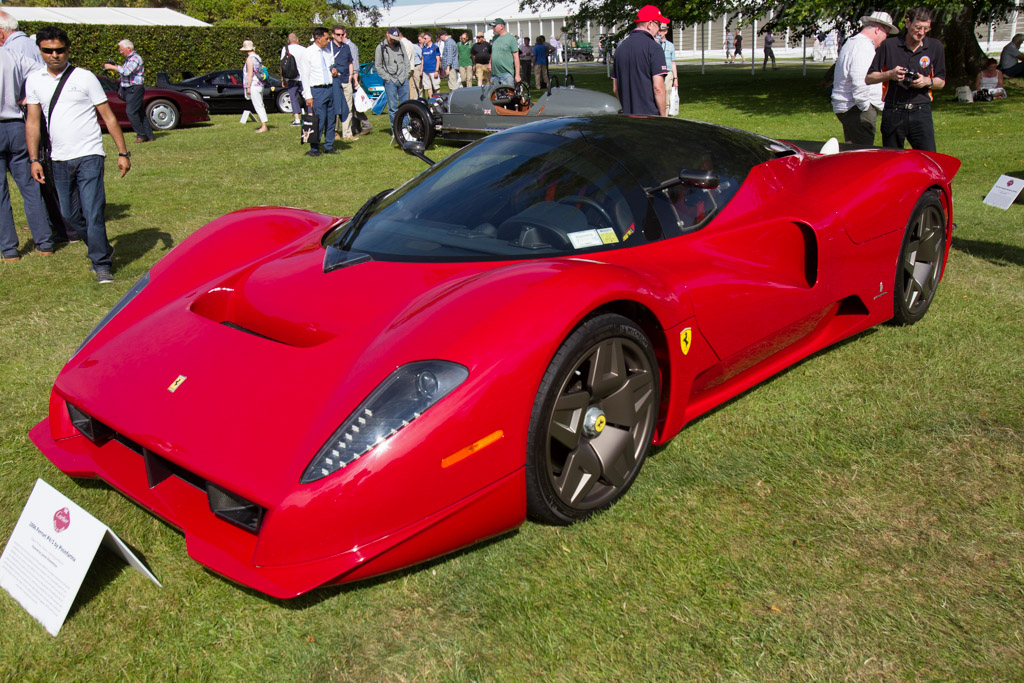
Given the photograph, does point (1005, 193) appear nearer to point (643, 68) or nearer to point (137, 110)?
point (643, 68)

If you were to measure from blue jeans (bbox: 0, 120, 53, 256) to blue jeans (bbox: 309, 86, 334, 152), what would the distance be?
16.9 feet

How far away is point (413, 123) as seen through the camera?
1238 cm

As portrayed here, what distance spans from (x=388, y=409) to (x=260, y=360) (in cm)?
58

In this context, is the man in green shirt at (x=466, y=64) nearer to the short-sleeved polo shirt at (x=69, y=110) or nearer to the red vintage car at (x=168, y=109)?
the red vintage car at (x=168, y=109)

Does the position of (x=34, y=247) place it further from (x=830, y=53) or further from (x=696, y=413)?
(x=830, y=53)

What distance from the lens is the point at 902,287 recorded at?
4.30 metres

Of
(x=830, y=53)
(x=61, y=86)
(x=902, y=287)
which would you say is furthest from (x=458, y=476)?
(x=830, y=53)

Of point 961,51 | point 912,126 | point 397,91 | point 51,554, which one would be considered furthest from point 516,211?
point 961,51

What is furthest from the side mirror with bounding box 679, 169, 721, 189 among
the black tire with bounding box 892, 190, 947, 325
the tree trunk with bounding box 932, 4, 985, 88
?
the tree trunk with bounding box 932, 4, 985, 88

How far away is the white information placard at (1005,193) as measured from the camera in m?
7.34

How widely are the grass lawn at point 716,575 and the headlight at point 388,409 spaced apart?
524 millimetres

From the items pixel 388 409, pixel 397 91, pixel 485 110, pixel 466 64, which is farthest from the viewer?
pixel 466 64

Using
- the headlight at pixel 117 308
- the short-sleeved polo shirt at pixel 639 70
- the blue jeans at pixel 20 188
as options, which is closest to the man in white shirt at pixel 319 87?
the blue jeans at pixel 20 188

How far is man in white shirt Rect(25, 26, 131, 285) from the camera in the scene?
19.3 ft
